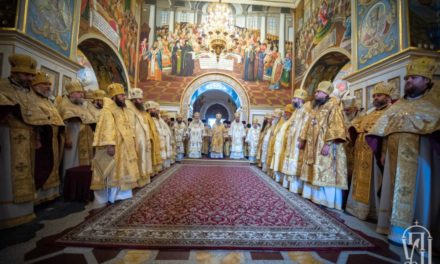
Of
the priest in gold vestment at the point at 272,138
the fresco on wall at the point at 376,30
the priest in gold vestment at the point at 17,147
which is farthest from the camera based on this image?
the priest in gold vestment at the point at 272,138

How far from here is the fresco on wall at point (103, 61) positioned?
29.7 ft

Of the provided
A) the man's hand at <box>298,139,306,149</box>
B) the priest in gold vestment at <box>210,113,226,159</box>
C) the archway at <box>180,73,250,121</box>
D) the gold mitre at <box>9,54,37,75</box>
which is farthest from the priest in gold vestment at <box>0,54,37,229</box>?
the archway at <box>180,73,250,121</box>

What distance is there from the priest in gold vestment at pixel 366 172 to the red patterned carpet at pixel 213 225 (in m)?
0.52

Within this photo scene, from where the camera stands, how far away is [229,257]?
1.83m

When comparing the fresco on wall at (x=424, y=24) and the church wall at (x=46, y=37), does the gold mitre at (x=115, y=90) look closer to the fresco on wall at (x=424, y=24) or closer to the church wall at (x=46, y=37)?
the church wall at (x=46, y=37)

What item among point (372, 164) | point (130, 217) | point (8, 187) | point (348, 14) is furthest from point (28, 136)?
point (348, 14)

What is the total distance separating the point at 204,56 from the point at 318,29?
22.5 ft

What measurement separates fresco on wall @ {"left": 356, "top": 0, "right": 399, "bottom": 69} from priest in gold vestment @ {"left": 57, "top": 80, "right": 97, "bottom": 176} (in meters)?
7.28

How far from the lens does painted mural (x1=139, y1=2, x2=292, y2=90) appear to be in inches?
509

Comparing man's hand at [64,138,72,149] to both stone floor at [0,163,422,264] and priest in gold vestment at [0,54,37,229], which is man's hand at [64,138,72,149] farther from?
stone floor at [0,163,422,264]

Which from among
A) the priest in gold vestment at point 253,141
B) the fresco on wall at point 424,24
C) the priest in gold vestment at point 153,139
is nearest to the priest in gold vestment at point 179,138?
the priest in gold vestment at point 253,141

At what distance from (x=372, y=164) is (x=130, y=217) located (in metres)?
3.47

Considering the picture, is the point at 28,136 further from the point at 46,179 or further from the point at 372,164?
the point at 372,164

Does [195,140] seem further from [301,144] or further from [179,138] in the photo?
[301,144]
